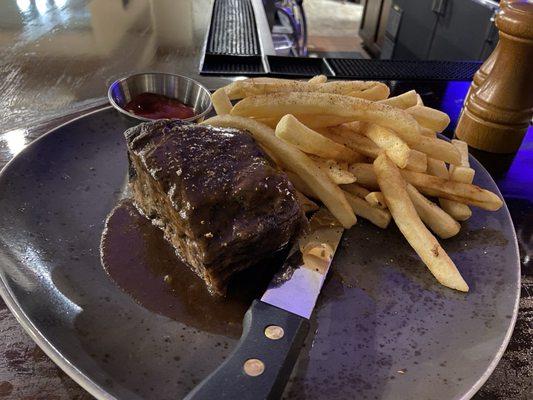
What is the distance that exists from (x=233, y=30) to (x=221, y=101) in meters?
2.38

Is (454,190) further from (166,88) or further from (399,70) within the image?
(399,70)

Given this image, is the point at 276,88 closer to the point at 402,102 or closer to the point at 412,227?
the point at 402,102

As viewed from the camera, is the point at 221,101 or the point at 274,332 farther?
the point at 221,101

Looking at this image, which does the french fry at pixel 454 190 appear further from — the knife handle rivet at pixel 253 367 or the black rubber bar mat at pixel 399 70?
the black rubber bar mat at pixel 399 70

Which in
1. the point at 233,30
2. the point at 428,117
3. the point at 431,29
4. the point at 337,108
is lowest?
the point at 431,29

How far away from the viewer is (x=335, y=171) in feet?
5.50

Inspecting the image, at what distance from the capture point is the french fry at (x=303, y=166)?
64.9 inches

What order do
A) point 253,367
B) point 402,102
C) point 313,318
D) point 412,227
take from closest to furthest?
point 253,367, point 313,318, point 412,227, point 402,102

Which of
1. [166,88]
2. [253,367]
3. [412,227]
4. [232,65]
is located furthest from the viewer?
[232,65]

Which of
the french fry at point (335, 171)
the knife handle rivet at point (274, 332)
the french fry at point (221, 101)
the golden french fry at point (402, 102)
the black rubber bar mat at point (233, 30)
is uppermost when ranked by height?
the french fry at point (221, 101)

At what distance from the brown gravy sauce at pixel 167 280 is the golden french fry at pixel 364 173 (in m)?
0.50

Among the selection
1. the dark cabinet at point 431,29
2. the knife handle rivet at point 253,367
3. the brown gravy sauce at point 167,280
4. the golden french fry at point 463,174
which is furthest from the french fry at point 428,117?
the dark cabinet at point 431,29

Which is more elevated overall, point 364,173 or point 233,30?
point 364,173

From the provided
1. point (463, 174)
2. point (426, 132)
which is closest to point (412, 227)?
point (463, 174)
